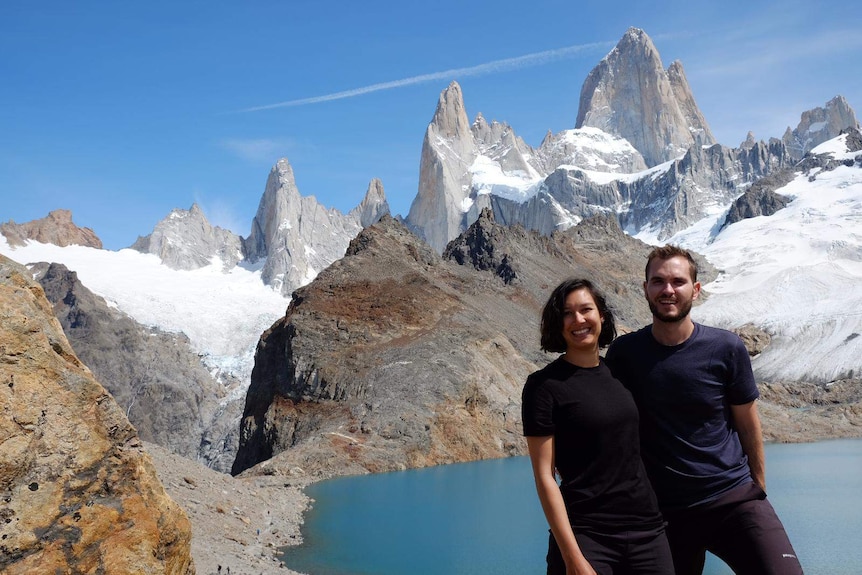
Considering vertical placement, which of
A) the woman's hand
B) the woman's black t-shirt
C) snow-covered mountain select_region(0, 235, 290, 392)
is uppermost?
snow-covered mountain select_region(0, 235, 290, 392)

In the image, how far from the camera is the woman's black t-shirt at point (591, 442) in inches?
185

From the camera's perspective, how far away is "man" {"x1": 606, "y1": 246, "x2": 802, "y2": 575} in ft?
16.5

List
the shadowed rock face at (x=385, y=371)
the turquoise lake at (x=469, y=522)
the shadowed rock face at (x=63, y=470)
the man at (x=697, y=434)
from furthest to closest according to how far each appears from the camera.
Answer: the shadowed rock face at (x=385, y=371), the turquoise lake at (x=469, y=522), the shadowed rock face at (x=63, y=470), the man at (x=697, y=434)

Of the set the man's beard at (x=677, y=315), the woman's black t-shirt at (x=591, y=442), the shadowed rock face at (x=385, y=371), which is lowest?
the woman's black t-shirt at (x=591, y=442)

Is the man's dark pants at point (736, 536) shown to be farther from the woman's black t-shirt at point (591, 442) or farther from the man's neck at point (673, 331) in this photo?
the man's neck at point (673, 331)

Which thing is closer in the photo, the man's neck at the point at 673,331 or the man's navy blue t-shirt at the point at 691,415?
the man's navy blue t-shirt at the point at 691,415

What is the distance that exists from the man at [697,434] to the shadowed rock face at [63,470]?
3411 mm

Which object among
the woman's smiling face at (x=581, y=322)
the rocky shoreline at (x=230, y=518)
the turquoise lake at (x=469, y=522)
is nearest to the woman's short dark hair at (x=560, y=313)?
the woman's smiling face at (x=581, y=322)

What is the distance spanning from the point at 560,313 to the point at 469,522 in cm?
1980

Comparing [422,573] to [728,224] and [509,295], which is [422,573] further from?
[728,224]

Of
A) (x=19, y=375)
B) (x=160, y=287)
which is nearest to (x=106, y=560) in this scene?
(x=19, y=375)

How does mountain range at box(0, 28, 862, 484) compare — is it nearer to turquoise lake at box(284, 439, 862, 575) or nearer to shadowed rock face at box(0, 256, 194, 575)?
turquoise lake at box(284, 439, 862, 575)

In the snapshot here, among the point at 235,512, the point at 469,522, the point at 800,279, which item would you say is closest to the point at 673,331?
the point at 235,512

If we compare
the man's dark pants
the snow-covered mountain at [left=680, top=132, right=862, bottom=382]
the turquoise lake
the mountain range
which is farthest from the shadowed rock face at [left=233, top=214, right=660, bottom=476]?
the snow-covered mountain at [left=680, top=132, right=862, bottom=382]
